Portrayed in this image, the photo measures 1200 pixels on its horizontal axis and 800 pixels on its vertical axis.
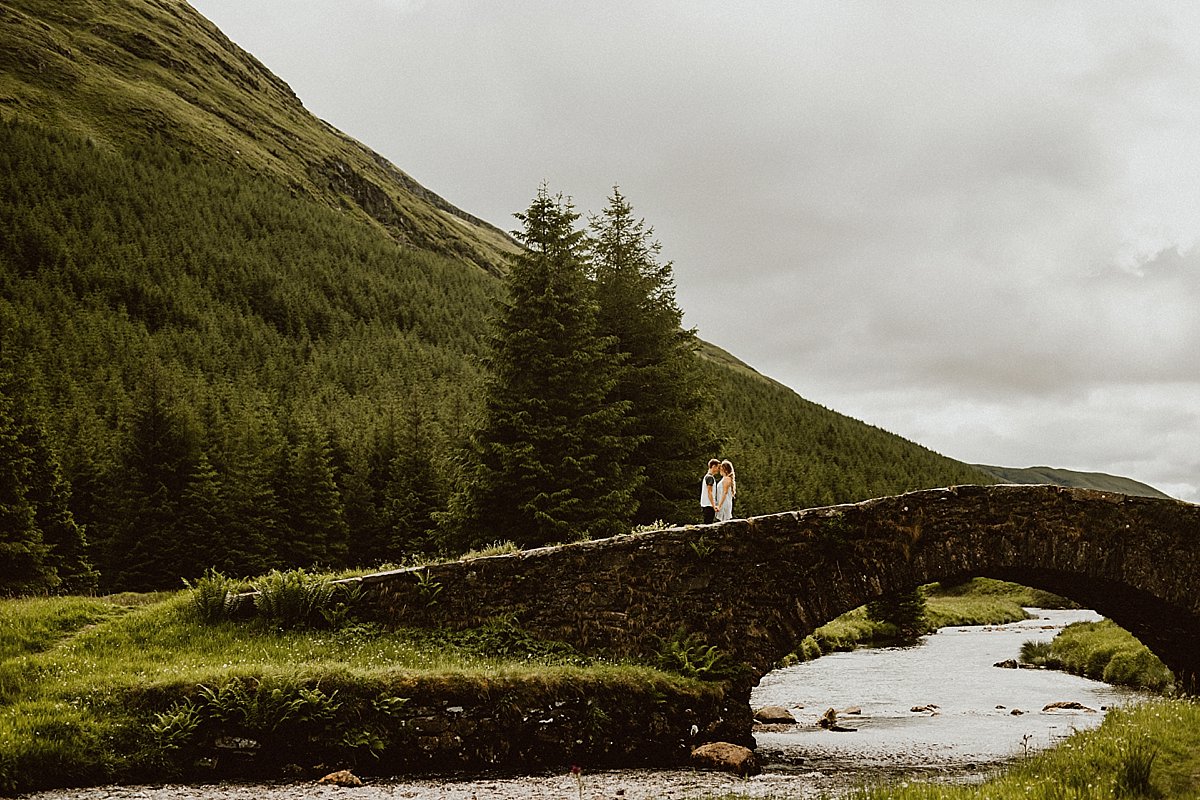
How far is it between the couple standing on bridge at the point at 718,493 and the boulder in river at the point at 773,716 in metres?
4.70

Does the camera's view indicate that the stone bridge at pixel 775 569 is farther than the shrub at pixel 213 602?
No

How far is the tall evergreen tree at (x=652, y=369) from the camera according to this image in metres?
27.7

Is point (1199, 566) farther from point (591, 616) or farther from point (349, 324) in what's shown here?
point (349, 324)

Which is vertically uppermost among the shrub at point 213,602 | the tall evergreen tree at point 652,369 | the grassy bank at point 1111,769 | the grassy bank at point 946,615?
the tall evergreen tree at point 652,369

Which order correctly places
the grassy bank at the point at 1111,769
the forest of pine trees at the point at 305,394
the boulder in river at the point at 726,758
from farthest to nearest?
the forest of pine trees at the point at 305,394 → the boulder in river at the point at 726,758 → the grassy bank at the point at 1111,769

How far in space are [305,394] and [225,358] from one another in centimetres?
1734

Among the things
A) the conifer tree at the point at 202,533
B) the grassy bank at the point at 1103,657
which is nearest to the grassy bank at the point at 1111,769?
the grassy bank at the point at 1103,657

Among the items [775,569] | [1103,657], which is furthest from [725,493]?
[1103,657]

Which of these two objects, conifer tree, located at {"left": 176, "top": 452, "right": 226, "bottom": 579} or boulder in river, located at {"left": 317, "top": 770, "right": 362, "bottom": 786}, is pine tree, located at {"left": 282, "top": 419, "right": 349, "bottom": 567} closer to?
conifer tree, located at {"left": 176, "top": 452, "right": 226, "bottom": 579}

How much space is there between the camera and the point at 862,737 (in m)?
16.4

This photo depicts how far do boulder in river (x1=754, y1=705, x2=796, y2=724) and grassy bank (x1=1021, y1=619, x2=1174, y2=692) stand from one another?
33.8 feet

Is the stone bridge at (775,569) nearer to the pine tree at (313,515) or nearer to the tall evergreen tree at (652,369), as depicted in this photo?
the tall evergreen tree at (652,369)

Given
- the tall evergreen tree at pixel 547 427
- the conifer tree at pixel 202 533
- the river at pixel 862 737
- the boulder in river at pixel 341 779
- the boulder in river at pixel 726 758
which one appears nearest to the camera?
the river at pixel 862 737

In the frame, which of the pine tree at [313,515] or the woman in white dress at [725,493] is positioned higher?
the woman in white dress at [725,493]
